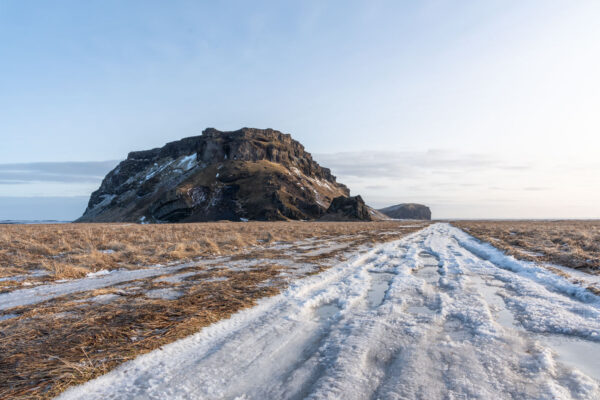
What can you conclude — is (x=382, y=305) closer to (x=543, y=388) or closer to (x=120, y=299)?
(x=543, y=388)

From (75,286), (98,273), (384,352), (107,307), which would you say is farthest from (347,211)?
(384,352)

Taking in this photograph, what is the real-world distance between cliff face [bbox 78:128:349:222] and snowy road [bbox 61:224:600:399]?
97.8 m

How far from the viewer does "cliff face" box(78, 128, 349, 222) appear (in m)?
112

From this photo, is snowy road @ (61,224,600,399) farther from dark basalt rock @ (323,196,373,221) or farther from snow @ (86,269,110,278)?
dark basalt rock @ (323,196,373,221)

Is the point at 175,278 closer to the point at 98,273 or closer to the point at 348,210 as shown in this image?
the point at 98,273

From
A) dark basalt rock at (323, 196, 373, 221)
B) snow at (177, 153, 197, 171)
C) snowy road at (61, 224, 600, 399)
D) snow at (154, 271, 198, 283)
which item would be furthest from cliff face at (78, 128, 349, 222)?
snowy road at (61, 224, 600, 399)

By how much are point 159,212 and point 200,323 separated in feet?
401

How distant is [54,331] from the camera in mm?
3951

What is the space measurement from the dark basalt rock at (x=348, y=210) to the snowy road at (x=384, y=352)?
312 ft

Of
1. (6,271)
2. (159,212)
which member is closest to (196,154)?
(159,212)

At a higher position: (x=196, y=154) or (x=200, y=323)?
(x=196, y=154)

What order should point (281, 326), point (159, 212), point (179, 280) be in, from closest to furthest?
point (281, 326) < point (179, 280) < point (159, 212)

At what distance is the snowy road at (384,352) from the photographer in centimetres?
268

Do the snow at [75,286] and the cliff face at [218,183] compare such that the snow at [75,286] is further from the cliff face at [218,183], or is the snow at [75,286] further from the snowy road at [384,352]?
the cliff face at [218,183]
